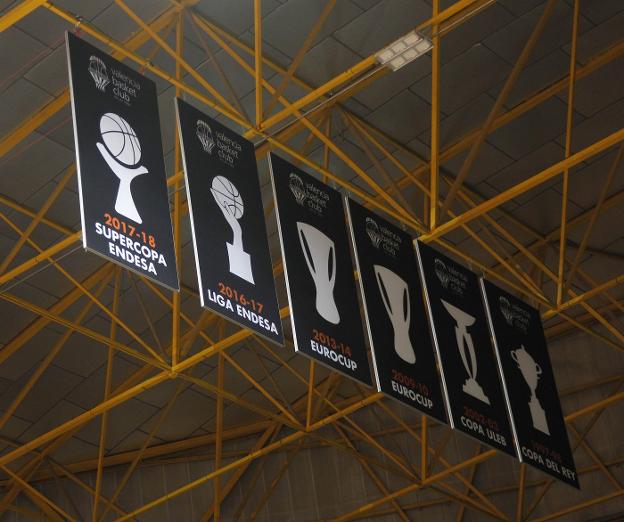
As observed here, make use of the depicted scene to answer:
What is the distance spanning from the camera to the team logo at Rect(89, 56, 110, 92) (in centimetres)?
1527

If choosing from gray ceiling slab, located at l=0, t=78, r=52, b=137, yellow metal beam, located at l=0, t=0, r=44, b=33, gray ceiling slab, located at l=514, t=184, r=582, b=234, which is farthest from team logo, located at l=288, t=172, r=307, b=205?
gray ceiling slab, located at l=514, t=184, r=582, b=234

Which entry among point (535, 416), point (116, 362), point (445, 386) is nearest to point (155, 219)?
point (445, 386)

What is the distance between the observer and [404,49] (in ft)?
57.2

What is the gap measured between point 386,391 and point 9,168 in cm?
930

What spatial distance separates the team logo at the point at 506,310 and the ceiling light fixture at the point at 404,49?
16.4 ft

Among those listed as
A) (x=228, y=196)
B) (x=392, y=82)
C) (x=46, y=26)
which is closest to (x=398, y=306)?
(x=228, y=196)

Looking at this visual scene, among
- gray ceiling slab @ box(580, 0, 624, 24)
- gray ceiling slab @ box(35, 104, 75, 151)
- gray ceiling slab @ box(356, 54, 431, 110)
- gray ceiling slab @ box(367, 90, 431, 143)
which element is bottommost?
gray ceiling slab @ box(35, 104, 75, 151)

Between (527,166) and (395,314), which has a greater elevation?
(527,166)

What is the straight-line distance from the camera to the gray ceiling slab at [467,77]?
23484 millimetres

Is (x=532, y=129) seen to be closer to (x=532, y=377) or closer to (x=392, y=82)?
(x=392, y=82)

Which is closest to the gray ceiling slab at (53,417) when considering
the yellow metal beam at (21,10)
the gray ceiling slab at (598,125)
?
the gray ceiling slab at (598,125)

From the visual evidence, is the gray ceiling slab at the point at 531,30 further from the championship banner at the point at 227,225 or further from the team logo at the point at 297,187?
the championship banner at the point at 227,225

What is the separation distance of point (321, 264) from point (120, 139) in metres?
3.61

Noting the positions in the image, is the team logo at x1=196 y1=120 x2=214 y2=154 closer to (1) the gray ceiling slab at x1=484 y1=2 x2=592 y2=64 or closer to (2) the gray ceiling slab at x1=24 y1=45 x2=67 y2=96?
(2) the gray ceiling slab at x1=24 y1=45 x2=67 y2=96
